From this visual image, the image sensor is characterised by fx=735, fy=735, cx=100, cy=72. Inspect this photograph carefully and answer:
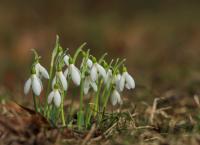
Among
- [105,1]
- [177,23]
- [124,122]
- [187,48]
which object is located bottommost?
[124,122]

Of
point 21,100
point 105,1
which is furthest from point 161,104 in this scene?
point 105,1

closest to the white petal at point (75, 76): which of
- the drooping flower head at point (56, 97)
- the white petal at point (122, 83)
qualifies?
the drooping flower head at point (56, 97)

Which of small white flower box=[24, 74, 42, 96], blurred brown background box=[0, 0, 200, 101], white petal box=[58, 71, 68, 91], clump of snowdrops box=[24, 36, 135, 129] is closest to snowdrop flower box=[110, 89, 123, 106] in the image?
clump of snowdrops box=[24, 36, 135, 129]

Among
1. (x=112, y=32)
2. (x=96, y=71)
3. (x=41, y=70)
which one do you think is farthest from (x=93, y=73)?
(x=112, y=32)

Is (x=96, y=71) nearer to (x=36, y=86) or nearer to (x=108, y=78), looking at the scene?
(x=108, y=78)

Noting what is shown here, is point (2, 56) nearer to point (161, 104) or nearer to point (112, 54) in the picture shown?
point (112, 54)
